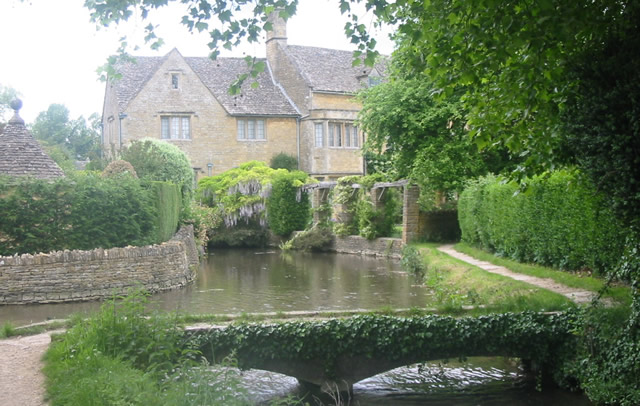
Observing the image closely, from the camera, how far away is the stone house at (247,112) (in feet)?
135

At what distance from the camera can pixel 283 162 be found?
141ft

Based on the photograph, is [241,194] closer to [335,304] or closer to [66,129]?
[335,304]

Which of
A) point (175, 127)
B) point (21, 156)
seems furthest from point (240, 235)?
point (21, 156)

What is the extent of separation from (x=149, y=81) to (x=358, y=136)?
44.0 feet

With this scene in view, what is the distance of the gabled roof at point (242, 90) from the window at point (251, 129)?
2.47 feet

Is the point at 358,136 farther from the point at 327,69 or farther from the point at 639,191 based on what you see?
the point at 639,191

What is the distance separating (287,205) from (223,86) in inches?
517

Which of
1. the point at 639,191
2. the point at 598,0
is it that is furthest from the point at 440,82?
the point at 639,191

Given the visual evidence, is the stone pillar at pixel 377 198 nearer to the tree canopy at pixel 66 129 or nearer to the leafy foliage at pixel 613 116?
the leafy foliage at pixel 613 116

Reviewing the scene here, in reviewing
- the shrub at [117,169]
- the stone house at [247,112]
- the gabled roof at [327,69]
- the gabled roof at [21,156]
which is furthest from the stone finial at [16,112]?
the gabled roof at [327,69]

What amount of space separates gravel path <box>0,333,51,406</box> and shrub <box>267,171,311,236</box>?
78.9ft

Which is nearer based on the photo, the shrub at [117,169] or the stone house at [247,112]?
the shrub at [117,169]

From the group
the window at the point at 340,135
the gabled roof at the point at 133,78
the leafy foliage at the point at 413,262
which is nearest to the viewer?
the leafy foliage at the point at 413,262

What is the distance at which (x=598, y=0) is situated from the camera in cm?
888
